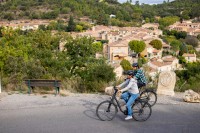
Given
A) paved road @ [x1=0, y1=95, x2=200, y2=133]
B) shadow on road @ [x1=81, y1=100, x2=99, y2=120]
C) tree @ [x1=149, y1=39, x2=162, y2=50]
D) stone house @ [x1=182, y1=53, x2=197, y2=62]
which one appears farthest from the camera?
tree @ [x1=149, y1=39, x2=162, y2=50]

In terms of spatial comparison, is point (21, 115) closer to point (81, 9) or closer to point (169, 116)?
point (169, 116)

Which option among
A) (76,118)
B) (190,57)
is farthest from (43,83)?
(190,57)

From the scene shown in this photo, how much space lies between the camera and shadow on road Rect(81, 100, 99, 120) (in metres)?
6.88

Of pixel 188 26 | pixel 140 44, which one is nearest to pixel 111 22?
pixel 188 26

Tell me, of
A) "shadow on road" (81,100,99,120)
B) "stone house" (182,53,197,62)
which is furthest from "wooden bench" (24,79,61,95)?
"stone house" (182,53,197,62)

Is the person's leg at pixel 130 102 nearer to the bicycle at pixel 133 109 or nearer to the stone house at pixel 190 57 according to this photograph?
the bicycle at pixel 133 109

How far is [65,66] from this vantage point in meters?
14.2

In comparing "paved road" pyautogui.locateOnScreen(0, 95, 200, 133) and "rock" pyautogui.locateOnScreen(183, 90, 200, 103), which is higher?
"rock" pyautogui.locateOnScreen(183, 90, 200, 103)

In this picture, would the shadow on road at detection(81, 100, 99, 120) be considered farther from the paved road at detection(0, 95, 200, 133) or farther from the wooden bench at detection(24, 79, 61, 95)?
the wooden bench at detection(24, 79, 61, 95)

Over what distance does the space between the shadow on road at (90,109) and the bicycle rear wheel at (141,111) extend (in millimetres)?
887

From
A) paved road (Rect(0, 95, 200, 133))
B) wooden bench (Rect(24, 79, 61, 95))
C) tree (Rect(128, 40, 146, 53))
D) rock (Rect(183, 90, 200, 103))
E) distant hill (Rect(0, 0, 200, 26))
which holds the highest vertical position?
distant hill (Rect(0, 0, 200, 26))

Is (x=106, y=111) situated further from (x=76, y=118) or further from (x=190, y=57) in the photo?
(x=190, y=57)

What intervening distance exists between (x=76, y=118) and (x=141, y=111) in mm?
1475

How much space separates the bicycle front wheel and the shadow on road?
0.61 ft
